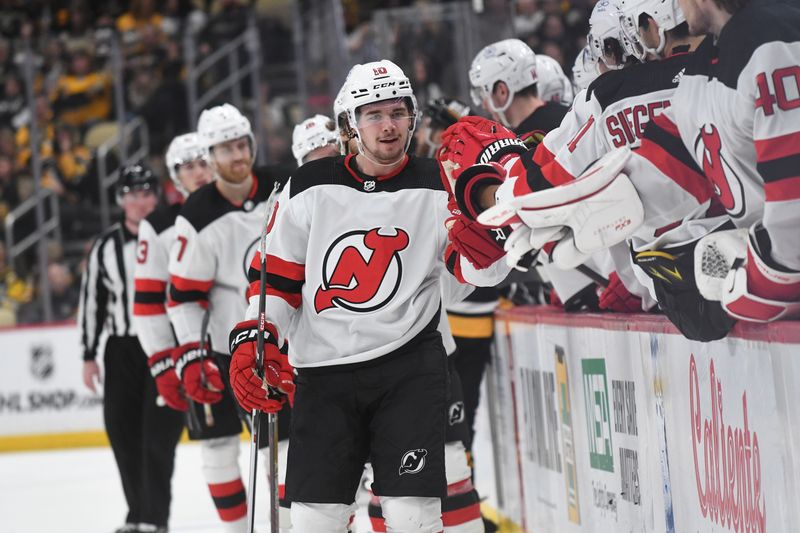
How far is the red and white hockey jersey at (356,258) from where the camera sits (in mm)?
2713

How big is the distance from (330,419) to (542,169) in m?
0.92

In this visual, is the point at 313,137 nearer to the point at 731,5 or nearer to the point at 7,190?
the point at 731,5

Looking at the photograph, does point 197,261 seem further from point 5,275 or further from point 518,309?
point 5,275

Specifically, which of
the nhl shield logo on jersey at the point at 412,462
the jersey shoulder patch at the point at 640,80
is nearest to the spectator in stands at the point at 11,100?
the nhl shield logo on jersey at the point at 412,462

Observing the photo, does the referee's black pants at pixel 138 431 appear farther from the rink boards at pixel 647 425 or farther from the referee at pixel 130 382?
the rink boards at pixel 647 425

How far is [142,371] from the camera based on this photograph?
15.9 feet

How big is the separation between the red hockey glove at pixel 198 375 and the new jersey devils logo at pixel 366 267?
134 cm

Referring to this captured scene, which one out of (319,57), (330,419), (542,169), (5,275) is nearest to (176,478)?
(319,57)

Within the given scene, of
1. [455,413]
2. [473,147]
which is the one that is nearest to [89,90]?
[455,413]

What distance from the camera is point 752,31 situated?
1.76 m

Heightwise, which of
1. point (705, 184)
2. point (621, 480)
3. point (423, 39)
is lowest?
point (621, 480)

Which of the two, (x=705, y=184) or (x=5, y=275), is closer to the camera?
(x=705, y=184)

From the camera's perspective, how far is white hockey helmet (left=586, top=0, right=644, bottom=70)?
269 centimetres

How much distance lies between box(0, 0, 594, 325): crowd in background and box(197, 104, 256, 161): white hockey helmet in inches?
126
